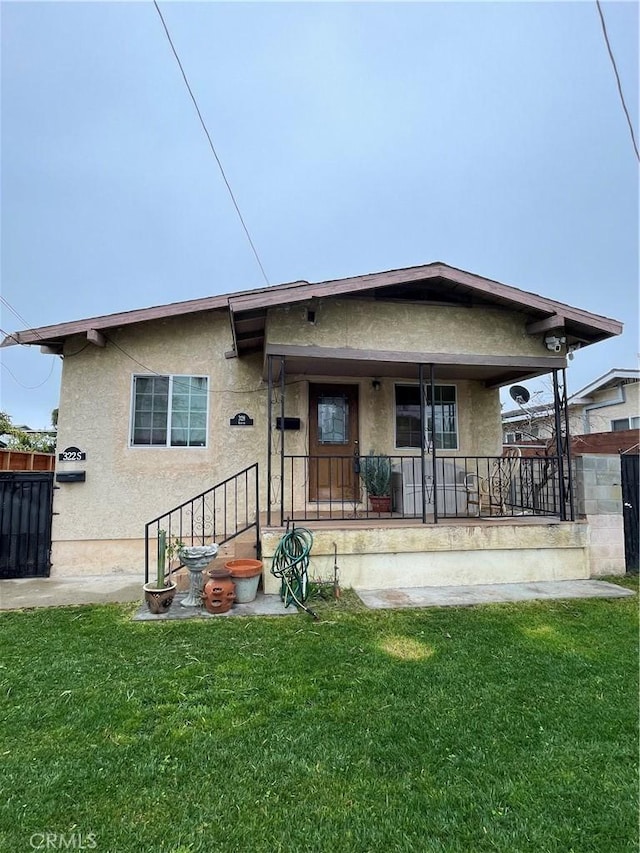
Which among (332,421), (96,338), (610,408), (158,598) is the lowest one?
(158,598)

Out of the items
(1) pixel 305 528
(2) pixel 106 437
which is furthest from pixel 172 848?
(2) pixel 106 437

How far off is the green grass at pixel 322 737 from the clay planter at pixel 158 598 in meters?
0.34

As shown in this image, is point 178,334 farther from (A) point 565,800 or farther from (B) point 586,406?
(B) point 586,406

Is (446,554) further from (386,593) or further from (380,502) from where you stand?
(380,502)

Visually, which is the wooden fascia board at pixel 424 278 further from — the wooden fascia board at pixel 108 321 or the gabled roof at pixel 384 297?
the wooden fascia board at pixel 108 321

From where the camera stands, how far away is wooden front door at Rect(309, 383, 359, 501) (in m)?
7.89

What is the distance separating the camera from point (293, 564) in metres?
5.45

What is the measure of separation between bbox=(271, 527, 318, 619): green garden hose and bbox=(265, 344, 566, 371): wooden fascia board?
2.38 m

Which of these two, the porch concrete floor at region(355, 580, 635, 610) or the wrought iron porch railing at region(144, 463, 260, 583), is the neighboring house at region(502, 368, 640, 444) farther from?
the wrought iron porch railing at region(144, 463, 260, 583)

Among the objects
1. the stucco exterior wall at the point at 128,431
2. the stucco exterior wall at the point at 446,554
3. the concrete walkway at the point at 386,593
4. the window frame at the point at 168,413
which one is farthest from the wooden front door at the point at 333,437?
the concrete walkway at the point at 386,593

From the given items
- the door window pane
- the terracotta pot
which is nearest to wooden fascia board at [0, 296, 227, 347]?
the door window pane

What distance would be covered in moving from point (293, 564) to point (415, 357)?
3330 mm

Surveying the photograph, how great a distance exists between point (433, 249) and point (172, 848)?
3124 cm

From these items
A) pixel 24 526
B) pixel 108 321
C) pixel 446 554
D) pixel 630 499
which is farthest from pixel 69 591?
pixel 630 499
